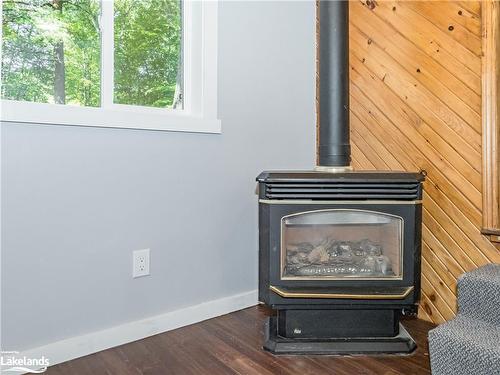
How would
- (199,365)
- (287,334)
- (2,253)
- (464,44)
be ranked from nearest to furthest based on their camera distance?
(2,253) → (199,365) → (287,334) → (464,44)

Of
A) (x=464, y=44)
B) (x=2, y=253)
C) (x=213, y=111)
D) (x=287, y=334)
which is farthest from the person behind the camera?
(x=213, y=111)

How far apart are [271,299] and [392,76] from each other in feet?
4.43

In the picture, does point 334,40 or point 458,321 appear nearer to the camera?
point 458,321

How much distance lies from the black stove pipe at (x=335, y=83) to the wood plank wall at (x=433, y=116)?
411 millimetres

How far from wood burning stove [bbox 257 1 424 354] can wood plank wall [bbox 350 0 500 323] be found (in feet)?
1.06

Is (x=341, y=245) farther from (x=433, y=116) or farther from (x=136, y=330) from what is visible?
(x=136, y=330)

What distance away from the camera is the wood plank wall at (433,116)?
1.85 m

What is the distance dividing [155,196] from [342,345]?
107 cm

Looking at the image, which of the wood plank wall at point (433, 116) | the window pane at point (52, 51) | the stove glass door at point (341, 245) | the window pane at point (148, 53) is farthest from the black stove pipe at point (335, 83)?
the window pane at point (52, 51)

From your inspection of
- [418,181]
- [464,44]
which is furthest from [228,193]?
[464,44]

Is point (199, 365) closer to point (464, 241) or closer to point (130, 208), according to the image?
point (130, 208)

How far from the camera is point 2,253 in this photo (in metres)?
1.50

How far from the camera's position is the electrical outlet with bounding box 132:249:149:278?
1.84 metres

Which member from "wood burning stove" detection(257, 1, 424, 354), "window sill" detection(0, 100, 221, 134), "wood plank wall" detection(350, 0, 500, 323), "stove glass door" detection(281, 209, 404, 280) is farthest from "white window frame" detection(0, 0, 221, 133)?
"wood plank wall" detection(350, 0, 500, 323)
